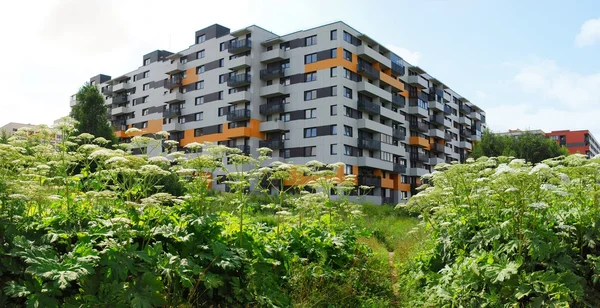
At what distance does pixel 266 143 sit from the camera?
49.0 metres

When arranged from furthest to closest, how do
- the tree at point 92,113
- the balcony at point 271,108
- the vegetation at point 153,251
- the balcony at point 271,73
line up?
the balcony at point 271,73, the balcony at point 271,108, the tree at point 92,113, the vegetation at point 153,251

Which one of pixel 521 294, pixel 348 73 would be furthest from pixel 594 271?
pixel 348 73

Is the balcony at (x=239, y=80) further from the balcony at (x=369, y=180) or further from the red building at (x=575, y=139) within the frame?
the red building at (x=575, y=139)

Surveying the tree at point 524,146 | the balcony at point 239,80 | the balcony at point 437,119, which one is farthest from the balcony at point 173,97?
the tree at point 524,146

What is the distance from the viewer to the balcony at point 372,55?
1889 inches

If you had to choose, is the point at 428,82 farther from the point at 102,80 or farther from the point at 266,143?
the point at 102,80

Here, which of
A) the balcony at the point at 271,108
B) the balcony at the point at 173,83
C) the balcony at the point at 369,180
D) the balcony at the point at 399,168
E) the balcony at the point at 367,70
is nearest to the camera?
the balcony at the point at 369,180

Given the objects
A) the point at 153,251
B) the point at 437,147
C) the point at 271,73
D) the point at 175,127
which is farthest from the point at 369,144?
the point at 153,251

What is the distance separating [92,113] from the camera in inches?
1829

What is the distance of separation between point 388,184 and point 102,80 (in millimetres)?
58056

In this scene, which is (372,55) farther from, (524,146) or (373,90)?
(524,146)

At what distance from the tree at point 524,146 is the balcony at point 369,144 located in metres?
15.3

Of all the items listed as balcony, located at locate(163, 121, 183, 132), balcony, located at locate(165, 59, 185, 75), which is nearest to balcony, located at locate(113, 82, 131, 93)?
balcony, located at locate(165, 59, 185, 75)

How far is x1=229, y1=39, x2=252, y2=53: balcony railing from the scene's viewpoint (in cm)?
4953
